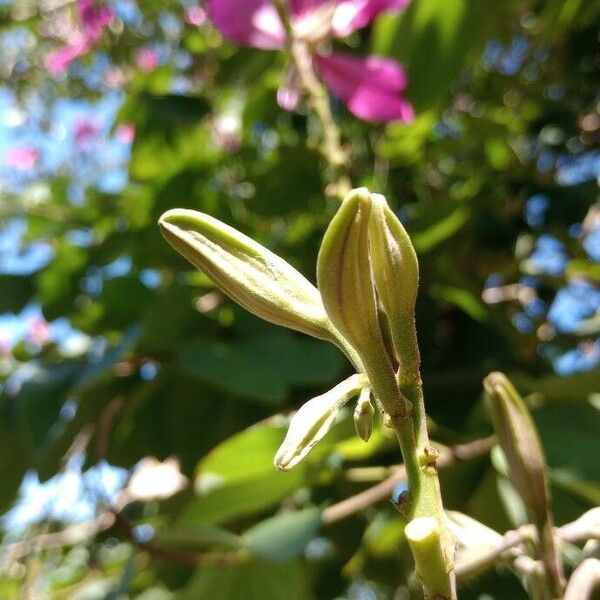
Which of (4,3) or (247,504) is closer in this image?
(247,504)

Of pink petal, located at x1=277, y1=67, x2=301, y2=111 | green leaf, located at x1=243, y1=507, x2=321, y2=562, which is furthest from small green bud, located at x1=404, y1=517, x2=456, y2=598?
pink petal, located at x1=277, y1=67, x2=301, y2=111

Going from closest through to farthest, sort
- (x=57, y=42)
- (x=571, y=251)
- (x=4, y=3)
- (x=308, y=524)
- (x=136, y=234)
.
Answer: (x=308, y=524), (x=136, y=234), (x=571, y=251), (x=4, y=3), (x=57, y=42)

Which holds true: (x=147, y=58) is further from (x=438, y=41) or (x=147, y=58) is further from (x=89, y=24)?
(x=438, y=41)

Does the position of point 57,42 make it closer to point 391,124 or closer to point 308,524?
point 391,124

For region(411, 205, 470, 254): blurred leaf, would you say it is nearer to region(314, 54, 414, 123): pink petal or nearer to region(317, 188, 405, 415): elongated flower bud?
region(314, 54, 414, 123): pink petal

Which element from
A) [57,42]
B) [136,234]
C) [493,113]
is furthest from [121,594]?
[57,42]
